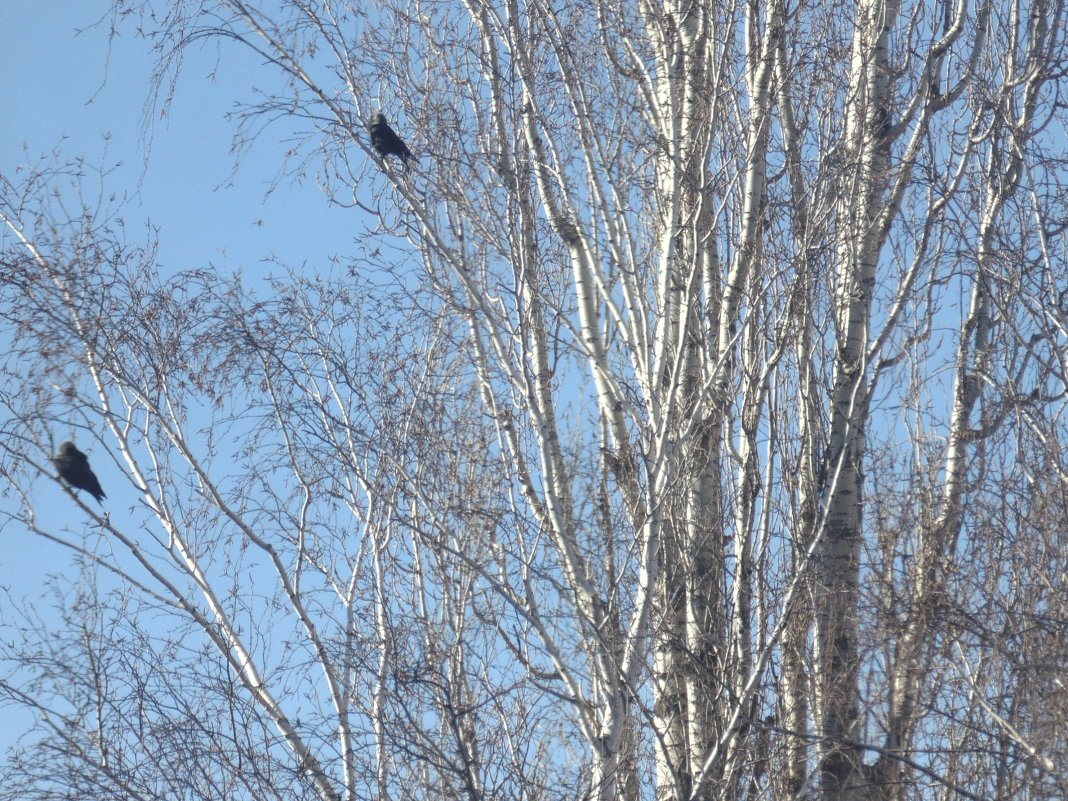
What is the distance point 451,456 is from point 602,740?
84.3 inches

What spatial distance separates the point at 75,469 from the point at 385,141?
2284 millimetres

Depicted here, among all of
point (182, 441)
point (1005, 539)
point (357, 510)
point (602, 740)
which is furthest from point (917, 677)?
point (182, 441)

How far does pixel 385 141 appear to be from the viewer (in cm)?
684

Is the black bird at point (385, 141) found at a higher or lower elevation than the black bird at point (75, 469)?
higher

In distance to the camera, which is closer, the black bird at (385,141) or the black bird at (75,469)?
the black bird at (75,469)

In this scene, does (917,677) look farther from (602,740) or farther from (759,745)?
(602,740)

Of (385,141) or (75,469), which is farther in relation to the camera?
(385,141)

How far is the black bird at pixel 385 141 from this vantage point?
6.81 metres

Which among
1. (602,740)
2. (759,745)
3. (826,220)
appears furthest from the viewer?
(826,220)

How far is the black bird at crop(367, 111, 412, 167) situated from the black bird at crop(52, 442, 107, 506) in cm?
215

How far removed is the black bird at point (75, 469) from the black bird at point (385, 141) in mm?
2147

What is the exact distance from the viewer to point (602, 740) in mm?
6242

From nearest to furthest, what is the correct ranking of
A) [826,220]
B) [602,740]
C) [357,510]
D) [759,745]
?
[602,740] < [759,745] < [826,220] < [357,510]

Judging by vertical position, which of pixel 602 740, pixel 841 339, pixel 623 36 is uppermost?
pixel 623 36
